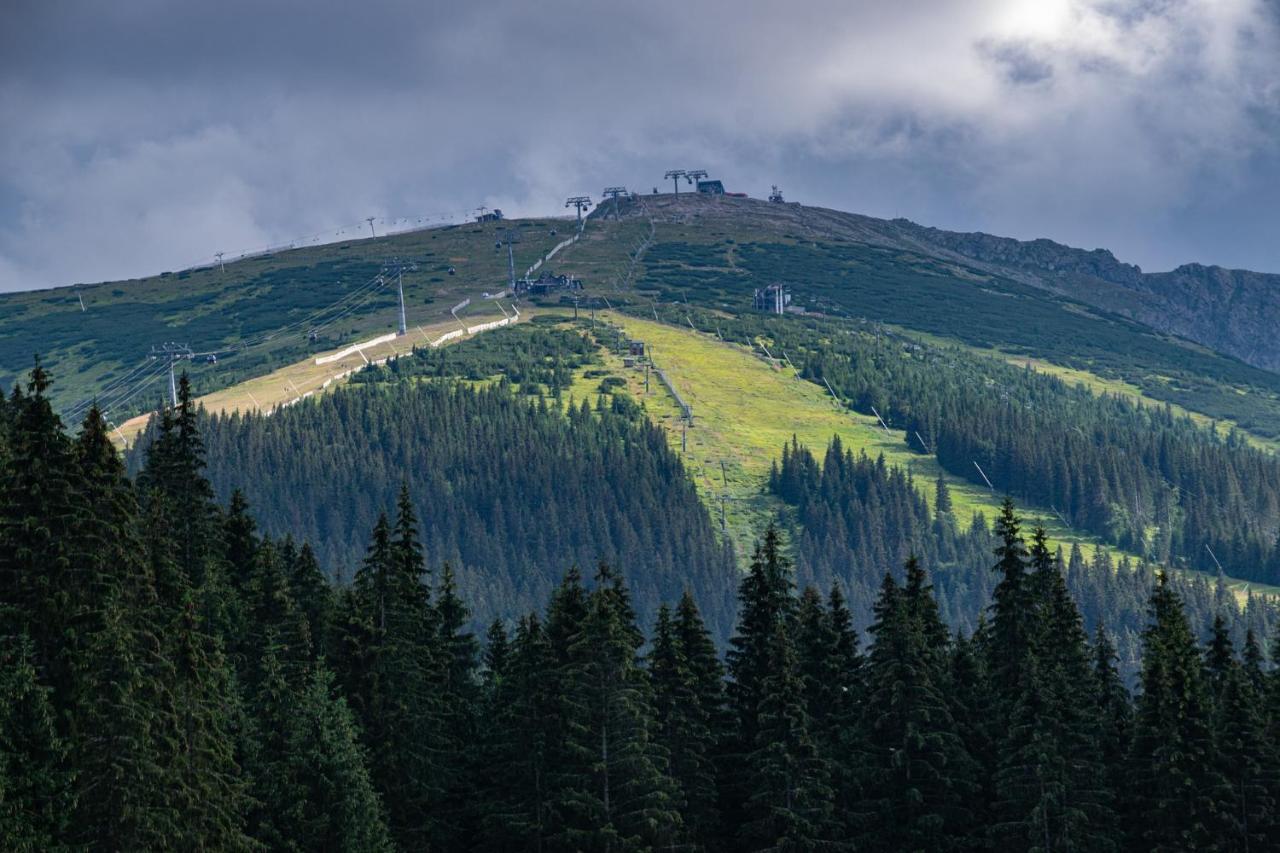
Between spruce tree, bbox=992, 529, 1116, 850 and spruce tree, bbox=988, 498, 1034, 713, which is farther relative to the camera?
spruce tree, bbox=988, 498, 1034, 713

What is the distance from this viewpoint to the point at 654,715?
92.9 m

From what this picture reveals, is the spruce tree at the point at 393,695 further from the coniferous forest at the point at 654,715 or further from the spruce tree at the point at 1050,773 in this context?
the spruce tree at the point at 1050,773

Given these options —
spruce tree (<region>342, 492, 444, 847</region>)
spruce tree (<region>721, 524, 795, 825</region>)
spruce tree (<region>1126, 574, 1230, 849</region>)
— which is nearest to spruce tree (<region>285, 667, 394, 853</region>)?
spruce tree (<region>342, 492, 444, 847</region>)

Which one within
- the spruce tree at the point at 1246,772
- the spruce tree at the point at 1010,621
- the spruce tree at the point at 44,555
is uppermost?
the spruce tree at the point at 44,555

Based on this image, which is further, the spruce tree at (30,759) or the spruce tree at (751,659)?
the spruce tree at (751,659)

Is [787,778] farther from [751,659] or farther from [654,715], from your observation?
[751,659]

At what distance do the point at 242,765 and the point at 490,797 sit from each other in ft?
52.9

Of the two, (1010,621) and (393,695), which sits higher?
(1010,621)

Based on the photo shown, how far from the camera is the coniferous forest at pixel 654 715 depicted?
81.4 meters

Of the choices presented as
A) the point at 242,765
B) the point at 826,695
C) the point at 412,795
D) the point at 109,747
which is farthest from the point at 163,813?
the point at 826,695

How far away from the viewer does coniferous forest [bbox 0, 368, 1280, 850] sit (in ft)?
267

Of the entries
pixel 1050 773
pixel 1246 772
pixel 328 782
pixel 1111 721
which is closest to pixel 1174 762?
pixel 1246 772

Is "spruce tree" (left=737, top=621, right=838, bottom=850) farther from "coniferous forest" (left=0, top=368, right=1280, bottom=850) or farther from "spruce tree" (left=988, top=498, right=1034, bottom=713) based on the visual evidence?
"spruce tree" (left=988, top=498, right=1034, bottom=713)

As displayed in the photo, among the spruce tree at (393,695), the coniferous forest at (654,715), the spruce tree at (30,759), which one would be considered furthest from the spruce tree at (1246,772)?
the spruce tree at (30,759)
